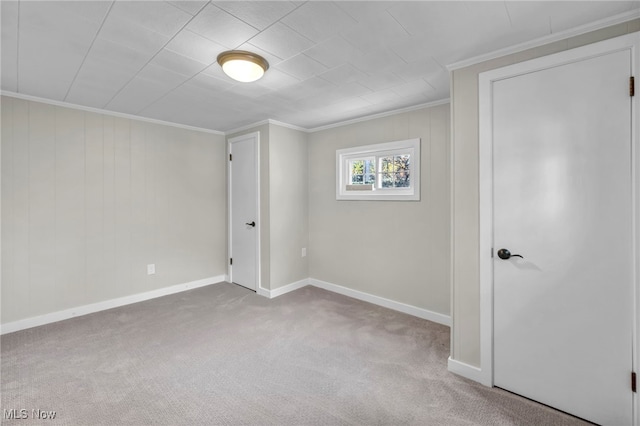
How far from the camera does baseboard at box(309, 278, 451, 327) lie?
312 centimetres

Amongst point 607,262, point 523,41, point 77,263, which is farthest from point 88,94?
point 607,262

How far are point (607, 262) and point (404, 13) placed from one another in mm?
1864

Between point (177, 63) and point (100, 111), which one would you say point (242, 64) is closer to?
point (177, 63)

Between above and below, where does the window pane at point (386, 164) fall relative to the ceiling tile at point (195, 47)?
below

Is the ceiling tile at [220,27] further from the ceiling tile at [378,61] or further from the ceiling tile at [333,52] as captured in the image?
the ceiling tile at [378,61]

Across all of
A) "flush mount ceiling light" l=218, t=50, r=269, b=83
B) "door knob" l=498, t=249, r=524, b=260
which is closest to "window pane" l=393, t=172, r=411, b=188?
"door knob" l=498, t=249, r=524, b=260

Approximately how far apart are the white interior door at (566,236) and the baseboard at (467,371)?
87 mm

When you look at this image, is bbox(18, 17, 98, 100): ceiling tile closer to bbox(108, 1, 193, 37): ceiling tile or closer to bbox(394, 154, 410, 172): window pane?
bbox(108, 1, 193, 37): ceiling tile

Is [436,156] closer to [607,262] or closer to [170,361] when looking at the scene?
[607,262]

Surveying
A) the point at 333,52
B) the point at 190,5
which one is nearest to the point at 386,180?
the point at 333,52

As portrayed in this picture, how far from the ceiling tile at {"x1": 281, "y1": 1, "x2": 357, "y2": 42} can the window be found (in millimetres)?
1844

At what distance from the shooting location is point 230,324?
306cm

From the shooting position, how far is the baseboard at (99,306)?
9.43 ft

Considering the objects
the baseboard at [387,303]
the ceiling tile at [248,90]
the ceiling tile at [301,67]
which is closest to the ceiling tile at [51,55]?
the ceiling tile at [248,90]
